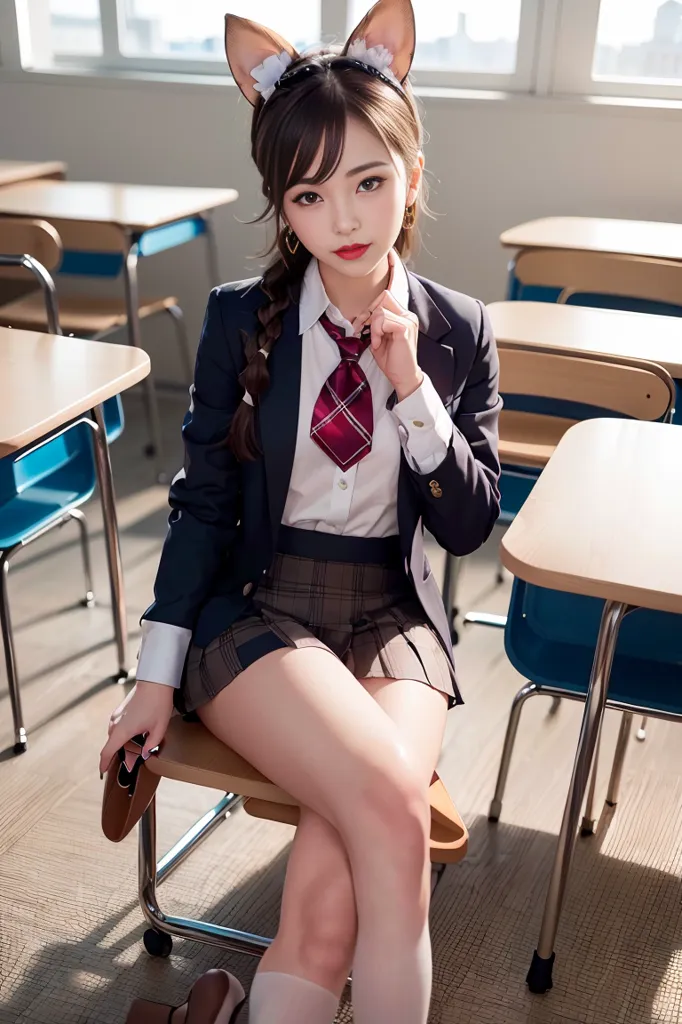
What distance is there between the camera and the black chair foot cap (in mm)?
1438

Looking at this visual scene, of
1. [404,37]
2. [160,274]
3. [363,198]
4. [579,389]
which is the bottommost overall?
[160,274]

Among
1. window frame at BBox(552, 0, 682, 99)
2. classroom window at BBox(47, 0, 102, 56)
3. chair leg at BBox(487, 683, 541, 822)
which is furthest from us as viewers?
classroom window at BBox(47, 0, 102, 56)

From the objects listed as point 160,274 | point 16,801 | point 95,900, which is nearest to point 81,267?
point 160,274

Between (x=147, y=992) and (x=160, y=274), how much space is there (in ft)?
9.48

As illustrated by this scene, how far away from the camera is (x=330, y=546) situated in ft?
4.42

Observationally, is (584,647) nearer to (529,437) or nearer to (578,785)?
(578,785)

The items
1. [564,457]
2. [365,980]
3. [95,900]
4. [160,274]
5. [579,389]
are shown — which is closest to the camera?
[365,980]

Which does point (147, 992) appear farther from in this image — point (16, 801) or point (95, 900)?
point (16, 801)

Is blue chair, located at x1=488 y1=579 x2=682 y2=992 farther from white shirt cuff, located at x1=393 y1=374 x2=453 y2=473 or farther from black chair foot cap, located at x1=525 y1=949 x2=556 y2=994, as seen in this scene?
white shirt cuff, located at x1=393 y1=374 x2=453 y2=473

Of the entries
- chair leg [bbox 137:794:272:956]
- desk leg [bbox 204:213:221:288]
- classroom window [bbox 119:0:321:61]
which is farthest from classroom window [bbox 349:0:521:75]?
chair leg [bbox 137:794:272:956]

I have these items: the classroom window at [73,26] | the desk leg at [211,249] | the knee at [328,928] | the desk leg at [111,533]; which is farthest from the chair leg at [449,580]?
the classroom window at [73,26]

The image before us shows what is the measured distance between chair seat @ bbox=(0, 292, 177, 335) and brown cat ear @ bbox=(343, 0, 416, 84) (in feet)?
5.97

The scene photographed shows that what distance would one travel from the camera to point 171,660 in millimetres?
1282

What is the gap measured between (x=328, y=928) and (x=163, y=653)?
15.4 inches
